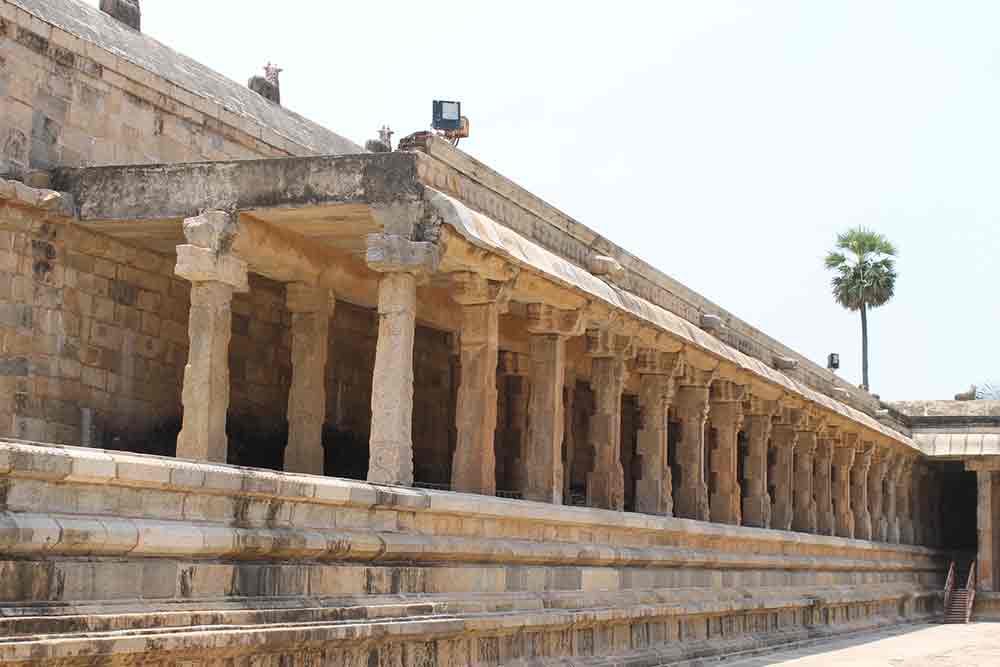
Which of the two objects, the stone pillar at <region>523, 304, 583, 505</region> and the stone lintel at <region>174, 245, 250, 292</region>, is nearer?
the stone lintel at <region>174, 245, 250, 292</region>

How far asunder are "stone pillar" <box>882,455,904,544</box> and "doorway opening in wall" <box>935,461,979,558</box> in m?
6.65

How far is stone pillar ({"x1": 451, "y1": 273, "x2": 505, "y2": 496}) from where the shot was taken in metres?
14.1

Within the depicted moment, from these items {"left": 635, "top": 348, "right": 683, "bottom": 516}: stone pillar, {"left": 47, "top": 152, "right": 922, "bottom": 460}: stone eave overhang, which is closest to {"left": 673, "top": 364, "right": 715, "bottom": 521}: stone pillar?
{"left": 635, "top": 348, "right": 683, "bottom": 516}: stone pillar

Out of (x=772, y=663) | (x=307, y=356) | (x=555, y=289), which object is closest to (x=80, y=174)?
(x=307, y=356)

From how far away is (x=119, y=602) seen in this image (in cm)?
812

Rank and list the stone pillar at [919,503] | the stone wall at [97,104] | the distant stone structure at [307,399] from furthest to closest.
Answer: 1. the stone pillar at [919,503]
2. the stone wall at [97,104]
3. the distant stone structure at [307,399]

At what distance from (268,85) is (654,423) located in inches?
289

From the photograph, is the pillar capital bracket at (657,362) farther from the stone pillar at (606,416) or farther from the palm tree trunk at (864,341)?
the palm tree trunk at (864,341)

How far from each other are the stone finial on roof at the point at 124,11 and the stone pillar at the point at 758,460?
12020 mm

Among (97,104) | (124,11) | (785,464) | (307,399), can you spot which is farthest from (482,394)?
(785,464)

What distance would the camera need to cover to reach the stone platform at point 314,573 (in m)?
7.66

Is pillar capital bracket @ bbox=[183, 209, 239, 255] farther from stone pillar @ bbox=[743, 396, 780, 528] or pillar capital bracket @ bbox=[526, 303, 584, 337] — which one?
stone pillar @ bbox=[743, 396, 780, 528]

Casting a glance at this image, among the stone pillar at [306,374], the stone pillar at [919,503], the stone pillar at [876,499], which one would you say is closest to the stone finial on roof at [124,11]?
the stone pillar at [306,374]

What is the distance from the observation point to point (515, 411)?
70.6ft
